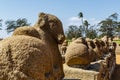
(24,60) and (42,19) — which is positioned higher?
(42,19)

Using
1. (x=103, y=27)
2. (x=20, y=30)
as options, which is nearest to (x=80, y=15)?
(x=103, y=27)

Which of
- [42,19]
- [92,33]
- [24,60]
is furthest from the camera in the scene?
[92,33]

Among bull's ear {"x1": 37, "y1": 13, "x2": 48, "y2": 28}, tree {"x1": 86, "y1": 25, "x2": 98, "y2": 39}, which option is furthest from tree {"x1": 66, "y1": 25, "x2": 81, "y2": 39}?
bull's ear {"x1": 37, "y1": 13, "x2": 48, "y2": 28}

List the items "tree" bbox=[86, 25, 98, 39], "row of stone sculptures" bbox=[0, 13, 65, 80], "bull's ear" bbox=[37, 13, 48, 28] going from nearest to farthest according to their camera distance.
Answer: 1. "row of stone sculptures" bbox=[0, 13, 65, 80]
2. "bull's ear" bbox=[37, 13, 48, 28]
3. "tree" bbox=[86, 25, 98, 39]

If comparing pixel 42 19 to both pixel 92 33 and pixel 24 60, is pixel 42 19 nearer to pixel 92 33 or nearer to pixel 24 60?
pixel 24 60

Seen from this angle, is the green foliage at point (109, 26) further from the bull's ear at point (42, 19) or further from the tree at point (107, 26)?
the bull's ear at point (42, 19)

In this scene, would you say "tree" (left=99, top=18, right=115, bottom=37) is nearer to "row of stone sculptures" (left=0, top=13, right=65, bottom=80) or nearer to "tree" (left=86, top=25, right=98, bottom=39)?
"tree" (left=86, top=25, right=98, bottom=39)

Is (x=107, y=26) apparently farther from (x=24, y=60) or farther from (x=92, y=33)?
(x=24, y=60)

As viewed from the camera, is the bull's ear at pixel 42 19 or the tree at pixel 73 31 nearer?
the bull's ear at pixel 42 19

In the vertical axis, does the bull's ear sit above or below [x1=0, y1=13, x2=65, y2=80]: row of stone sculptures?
above

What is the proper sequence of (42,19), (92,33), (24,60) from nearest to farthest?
(24,60)
(42,19)
(92,33)

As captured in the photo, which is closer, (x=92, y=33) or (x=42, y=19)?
(x=42, y=19)

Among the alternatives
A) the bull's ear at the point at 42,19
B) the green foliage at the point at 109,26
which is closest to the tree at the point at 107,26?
the green foliage at the point at 109,26

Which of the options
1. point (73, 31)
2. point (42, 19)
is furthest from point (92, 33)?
point (42, 19)
